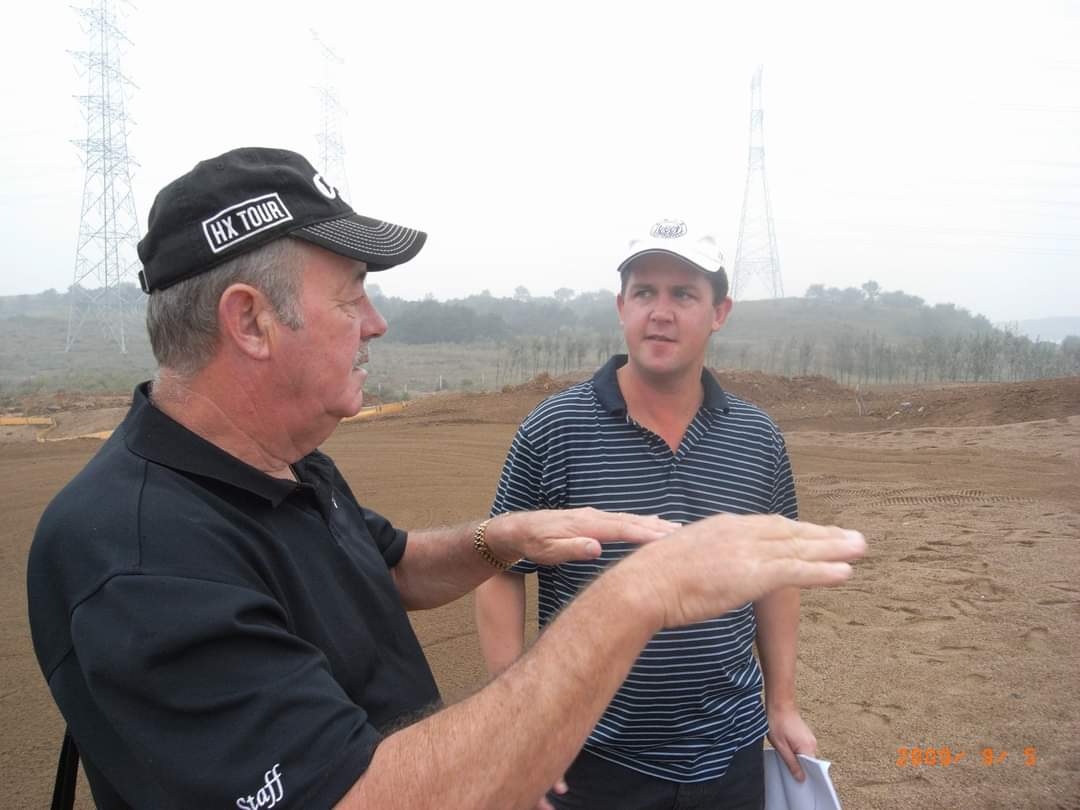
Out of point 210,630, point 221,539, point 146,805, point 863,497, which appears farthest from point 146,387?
point 863,497

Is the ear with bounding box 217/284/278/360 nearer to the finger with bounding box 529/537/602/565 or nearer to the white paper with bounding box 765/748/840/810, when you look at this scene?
the finger with bounding box 529/537/602/565

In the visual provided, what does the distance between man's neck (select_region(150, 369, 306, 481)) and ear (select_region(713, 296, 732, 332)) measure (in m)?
1.75

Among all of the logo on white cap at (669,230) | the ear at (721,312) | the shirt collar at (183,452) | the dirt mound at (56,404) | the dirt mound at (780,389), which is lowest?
the dirt mound at (56,404)

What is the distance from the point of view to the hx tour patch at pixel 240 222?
57.2 inches

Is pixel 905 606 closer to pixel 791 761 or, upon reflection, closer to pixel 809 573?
pixel 791 761

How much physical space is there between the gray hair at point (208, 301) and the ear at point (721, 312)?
169 cm

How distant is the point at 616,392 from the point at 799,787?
1.40 m

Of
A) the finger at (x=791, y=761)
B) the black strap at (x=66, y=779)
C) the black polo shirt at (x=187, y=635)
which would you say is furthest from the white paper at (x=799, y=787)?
the black strap at (x=66, y=779)

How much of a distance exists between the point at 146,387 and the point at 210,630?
70 centimetres

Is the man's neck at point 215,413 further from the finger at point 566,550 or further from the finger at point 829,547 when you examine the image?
the finger at point 829,547

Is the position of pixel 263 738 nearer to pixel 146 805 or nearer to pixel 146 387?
pixel 146 805

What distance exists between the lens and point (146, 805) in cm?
118

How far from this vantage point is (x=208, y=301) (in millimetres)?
1480

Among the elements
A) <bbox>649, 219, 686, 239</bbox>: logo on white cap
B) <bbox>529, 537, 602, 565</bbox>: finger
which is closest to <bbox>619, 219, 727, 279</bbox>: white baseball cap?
<bbox>649, 219, 686, 239</bbox>: logo on white cap
